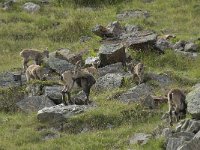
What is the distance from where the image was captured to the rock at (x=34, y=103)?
68.5ft

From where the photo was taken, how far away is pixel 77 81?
A: 67.4 feet

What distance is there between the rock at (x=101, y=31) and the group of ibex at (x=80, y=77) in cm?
359

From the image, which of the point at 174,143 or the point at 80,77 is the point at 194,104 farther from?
the point at 80,77

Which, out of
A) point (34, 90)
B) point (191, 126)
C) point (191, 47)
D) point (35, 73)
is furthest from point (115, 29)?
point (191, 126)

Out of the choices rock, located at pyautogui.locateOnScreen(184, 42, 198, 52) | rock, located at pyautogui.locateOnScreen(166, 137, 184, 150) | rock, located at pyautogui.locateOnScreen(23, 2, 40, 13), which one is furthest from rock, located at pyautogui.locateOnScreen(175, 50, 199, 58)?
rock, located at pyautogui.locateOnScreen(166, 137, 184, 150)

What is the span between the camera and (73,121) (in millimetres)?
19297

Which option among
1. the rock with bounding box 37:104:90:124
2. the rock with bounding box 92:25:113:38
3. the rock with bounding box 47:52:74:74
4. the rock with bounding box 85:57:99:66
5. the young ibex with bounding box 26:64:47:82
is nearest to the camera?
the rock with bounding box 37:104:90:124

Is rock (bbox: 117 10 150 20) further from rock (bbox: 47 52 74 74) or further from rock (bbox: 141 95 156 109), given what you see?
rock (bbox: 141 95 156 109)

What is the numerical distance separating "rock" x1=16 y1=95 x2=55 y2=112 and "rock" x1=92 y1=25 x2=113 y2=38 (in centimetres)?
756

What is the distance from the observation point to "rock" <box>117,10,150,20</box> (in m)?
32.7

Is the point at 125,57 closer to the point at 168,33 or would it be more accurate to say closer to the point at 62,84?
the point at 62,84

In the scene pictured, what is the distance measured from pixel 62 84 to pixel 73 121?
2968 millimetres

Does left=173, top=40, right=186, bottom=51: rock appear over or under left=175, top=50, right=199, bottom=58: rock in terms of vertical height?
over

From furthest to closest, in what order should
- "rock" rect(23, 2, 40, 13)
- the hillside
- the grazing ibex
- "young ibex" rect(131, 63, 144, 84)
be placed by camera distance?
"rock" rect(23, 2, 40, 13) → "young ibex" rect(131, 63, 144, 84) → the grazing ibex → the hillside
